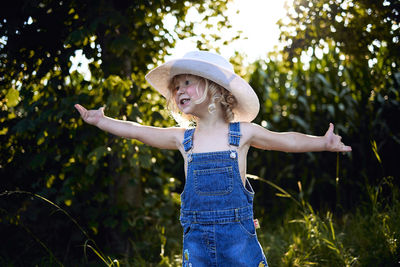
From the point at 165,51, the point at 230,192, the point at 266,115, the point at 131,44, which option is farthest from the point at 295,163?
the point at 230,192

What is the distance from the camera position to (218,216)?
203 cm

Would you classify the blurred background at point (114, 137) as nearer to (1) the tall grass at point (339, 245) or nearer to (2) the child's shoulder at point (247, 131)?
(1) the tall grass at point (339, 245)

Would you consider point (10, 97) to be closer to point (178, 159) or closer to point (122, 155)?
point (122, 155)

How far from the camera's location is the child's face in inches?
85.8

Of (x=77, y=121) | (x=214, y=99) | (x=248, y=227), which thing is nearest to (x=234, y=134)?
(x=214, y=99)

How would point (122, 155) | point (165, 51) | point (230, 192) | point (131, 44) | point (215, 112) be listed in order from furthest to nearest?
point (165, 51) → point (122, 155) → point (131, 44) → point (215, 112) → point (230, 192)

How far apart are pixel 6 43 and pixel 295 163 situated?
361cm

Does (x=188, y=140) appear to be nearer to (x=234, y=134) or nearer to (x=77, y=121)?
(x=234, y=134)

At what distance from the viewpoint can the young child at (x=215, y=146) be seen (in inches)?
80.0

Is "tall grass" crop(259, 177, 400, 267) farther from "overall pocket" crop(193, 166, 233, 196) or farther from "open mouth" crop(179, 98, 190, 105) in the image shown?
"open mouth" crop(179, 98, 190, 105)

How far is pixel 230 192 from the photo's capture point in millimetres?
2049

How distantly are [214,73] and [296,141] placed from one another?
0.56 meters

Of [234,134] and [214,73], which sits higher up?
[214,73]

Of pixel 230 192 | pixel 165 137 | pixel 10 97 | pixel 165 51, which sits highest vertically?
pixel 165 51
